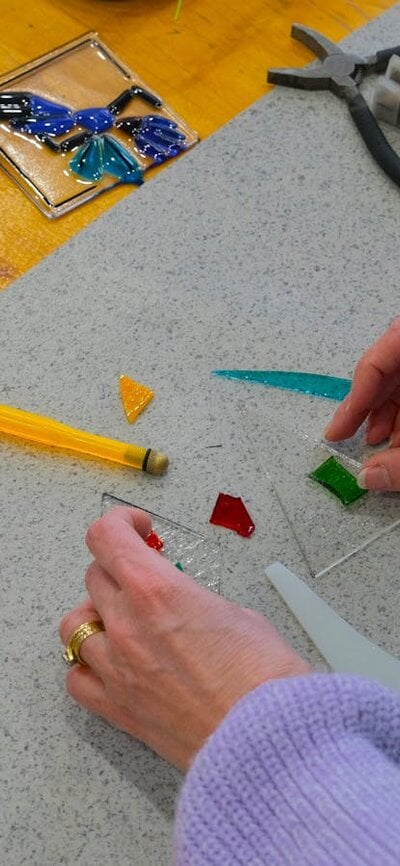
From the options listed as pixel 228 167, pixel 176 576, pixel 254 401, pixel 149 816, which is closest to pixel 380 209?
pixel 228 167

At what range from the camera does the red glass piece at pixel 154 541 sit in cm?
69

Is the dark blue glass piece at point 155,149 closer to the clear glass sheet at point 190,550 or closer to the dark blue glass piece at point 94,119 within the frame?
the dark blue glass piece at point 94,119

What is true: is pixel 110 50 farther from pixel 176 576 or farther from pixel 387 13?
pixel 176 576

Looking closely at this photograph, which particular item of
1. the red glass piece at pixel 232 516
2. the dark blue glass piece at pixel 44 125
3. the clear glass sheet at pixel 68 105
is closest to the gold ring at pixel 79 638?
the red glass piece at pixel 232 516

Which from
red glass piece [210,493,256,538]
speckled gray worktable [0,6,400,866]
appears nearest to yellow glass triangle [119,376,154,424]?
speckled gray worktable [0,6,400,866]

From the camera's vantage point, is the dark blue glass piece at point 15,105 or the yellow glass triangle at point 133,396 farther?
the dark blue glass piece at point 15,105

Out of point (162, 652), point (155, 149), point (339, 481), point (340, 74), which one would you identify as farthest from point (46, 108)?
point (162, 652)

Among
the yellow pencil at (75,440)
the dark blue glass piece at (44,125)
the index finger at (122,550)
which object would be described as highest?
the dark blue glass piece at (44,125)

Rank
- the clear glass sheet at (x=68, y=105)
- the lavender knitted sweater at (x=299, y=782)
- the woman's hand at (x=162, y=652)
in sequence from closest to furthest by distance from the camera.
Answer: the lavender knitted sweater at (x=299, y=782)
the woman's hand at (x=162, y=652)
the clear glass sheet at (x=68, y=105)

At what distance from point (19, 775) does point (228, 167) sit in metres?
0.63

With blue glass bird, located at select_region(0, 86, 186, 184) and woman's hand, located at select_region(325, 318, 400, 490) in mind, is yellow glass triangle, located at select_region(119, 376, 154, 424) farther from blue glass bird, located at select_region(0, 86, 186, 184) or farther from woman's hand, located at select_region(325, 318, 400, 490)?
blue glass bird, located at select_region(0, 86, 186, 184)

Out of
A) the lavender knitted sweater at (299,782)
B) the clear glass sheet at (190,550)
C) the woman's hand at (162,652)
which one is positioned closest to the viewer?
the lavender knitted sweater at (299,782)

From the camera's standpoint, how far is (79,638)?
0.61m

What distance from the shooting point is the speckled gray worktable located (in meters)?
0.60
